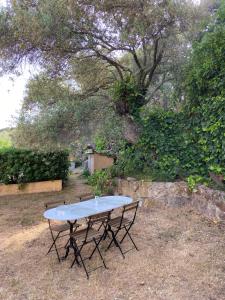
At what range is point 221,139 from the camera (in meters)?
4.93

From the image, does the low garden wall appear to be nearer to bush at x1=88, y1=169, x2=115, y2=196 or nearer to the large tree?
bush at x1=88, y1=169, x2=115, y2=196

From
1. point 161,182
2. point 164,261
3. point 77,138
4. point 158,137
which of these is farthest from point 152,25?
point 164,261

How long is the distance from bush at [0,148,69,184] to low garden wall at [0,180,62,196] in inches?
5.1

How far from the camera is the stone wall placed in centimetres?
499

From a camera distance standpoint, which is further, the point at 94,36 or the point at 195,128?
the point at 94,36

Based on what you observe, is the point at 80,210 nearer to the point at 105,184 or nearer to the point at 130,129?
the point at 105,184

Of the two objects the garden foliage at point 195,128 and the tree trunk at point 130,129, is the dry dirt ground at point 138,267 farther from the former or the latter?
the tree trunk at point 130,129

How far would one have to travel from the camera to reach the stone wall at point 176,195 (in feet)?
16.4

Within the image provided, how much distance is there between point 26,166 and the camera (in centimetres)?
830

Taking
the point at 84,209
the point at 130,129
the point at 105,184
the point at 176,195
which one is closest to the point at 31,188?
the point at 105,184

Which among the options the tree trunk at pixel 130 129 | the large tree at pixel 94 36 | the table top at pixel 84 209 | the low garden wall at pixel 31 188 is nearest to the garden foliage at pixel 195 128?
the tree trunk at pixel 130 129

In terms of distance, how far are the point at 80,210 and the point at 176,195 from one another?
2716mm

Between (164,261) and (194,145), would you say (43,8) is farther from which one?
(164,261)

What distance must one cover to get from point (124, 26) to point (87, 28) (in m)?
0.80
